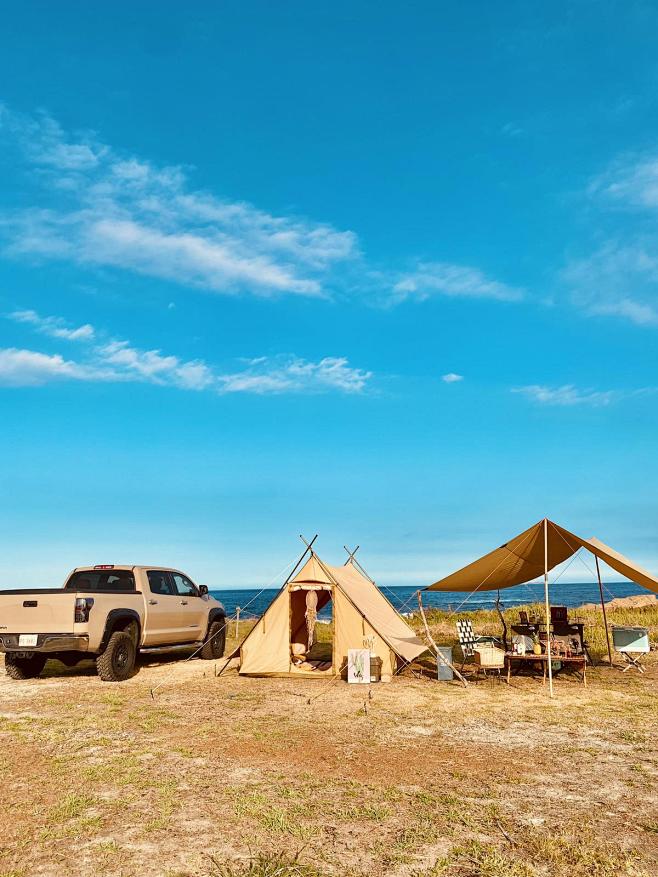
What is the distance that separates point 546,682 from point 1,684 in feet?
33.0

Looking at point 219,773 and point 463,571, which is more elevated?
point 463,571

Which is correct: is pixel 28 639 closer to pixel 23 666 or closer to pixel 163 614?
pixel 23 666

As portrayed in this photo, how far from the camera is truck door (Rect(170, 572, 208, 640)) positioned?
15.4m

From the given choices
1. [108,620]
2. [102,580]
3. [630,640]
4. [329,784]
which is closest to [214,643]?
[102,580]

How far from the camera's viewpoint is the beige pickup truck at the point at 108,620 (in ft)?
40.3

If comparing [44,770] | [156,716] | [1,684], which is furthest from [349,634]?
[44,770]

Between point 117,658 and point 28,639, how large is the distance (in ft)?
5.28

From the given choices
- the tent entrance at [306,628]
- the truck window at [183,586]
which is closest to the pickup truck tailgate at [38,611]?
the truck window at [183,586]

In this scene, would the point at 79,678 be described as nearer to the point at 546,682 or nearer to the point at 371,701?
the point at 371,701

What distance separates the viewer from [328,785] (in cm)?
655

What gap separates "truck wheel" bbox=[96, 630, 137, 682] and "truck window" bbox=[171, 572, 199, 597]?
2216 mm

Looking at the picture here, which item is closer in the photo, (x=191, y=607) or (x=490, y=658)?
(x=490, y=658)

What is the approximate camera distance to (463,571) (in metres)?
14.8

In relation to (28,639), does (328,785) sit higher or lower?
Answer: lower
